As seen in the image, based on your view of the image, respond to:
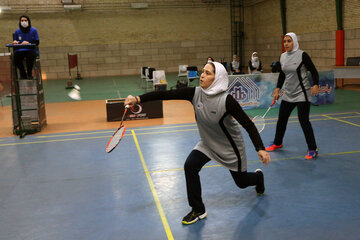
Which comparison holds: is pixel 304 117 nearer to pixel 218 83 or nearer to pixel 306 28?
pixel 218 83

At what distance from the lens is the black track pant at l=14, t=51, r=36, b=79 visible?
1016 cm

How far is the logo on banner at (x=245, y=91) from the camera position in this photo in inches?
490

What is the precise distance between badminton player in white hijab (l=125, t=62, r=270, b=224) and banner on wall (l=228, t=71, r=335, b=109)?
7.87 metres

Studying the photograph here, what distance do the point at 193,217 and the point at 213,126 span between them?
1.18 metres

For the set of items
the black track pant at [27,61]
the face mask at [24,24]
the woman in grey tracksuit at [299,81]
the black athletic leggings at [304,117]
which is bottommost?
the black athletic leggings at [304,117]

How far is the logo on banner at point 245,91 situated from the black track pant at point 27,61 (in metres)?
6.11

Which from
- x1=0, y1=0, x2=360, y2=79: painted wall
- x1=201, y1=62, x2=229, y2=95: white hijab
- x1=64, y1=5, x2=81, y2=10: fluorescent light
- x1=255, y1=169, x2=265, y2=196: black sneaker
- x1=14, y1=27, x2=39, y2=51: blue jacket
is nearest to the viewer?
x1=201, y1=62, x2=229, y2=95: white hijab

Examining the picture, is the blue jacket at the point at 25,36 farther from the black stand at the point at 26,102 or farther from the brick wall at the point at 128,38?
the brick wall at the point at 128,38

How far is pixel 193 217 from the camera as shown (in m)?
4.69

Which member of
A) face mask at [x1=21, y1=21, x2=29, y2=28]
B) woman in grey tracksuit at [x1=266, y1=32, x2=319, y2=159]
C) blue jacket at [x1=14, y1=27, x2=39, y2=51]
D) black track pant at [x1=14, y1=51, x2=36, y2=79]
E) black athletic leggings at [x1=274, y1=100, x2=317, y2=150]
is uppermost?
face mask at [x1=21, y1=21, x2=29, y2=28]

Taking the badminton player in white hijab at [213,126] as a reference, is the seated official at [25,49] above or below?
above

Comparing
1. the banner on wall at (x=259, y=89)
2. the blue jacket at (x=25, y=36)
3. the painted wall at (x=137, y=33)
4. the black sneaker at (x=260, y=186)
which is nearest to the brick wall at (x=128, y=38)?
the painted wall at (x=137, y=33)

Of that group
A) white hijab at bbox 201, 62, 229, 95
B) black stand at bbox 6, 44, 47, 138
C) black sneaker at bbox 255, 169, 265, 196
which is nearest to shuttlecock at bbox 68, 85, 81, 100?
black stand at bbox 6, 44, 47, 138

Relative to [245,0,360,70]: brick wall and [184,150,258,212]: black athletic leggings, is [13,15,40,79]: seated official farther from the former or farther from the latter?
[245,0,360,70]: brick wall
